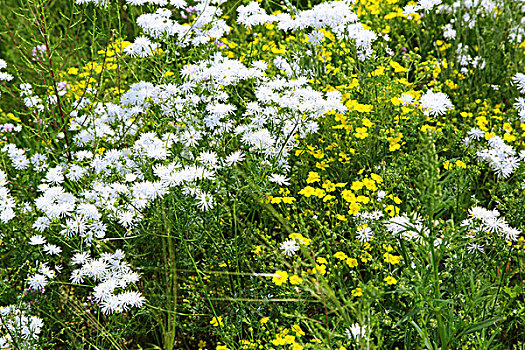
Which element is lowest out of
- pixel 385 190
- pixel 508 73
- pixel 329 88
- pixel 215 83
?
pixel 385 190

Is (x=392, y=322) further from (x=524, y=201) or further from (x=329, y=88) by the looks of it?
(x=329, y=88)

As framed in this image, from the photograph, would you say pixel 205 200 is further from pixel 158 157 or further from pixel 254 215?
pixel 254 215

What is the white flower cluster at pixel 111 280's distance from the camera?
221cm

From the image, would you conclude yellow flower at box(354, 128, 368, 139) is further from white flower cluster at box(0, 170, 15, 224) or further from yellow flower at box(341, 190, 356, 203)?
white flower cluster at box(0, 170, 15, 224)

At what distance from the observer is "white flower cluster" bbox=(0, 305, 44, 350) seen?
2.22 m

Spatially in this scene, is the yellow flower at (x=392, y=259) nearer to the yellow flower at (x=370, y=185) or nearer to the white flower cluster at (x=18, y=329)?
the yellow flower at (x=370, y=185)

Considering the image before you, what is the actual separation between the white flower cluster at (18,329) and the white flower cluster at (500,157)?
89.7 inches

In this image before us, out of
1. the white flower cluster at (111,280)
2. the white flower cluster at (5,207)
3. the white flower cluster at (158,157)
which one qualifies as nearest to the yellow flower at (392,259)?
the white flower cluster at (158,157)

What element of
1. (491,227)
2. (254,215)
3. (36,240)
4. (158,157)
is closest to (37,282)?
(36,240)

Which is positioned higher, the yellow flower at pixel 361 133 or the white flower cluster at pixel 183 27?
the white flower cluster at pixel 183 27

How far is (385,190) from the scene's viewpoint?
2586mm

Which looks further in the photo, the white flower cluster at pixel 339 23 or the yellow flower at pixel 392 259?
the white flower cluster at pixel 339 23

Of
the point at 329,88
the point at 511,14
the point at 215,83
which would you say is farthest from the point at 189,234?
the point at 511,14

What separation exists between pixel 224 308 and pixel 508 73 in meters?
2.55
